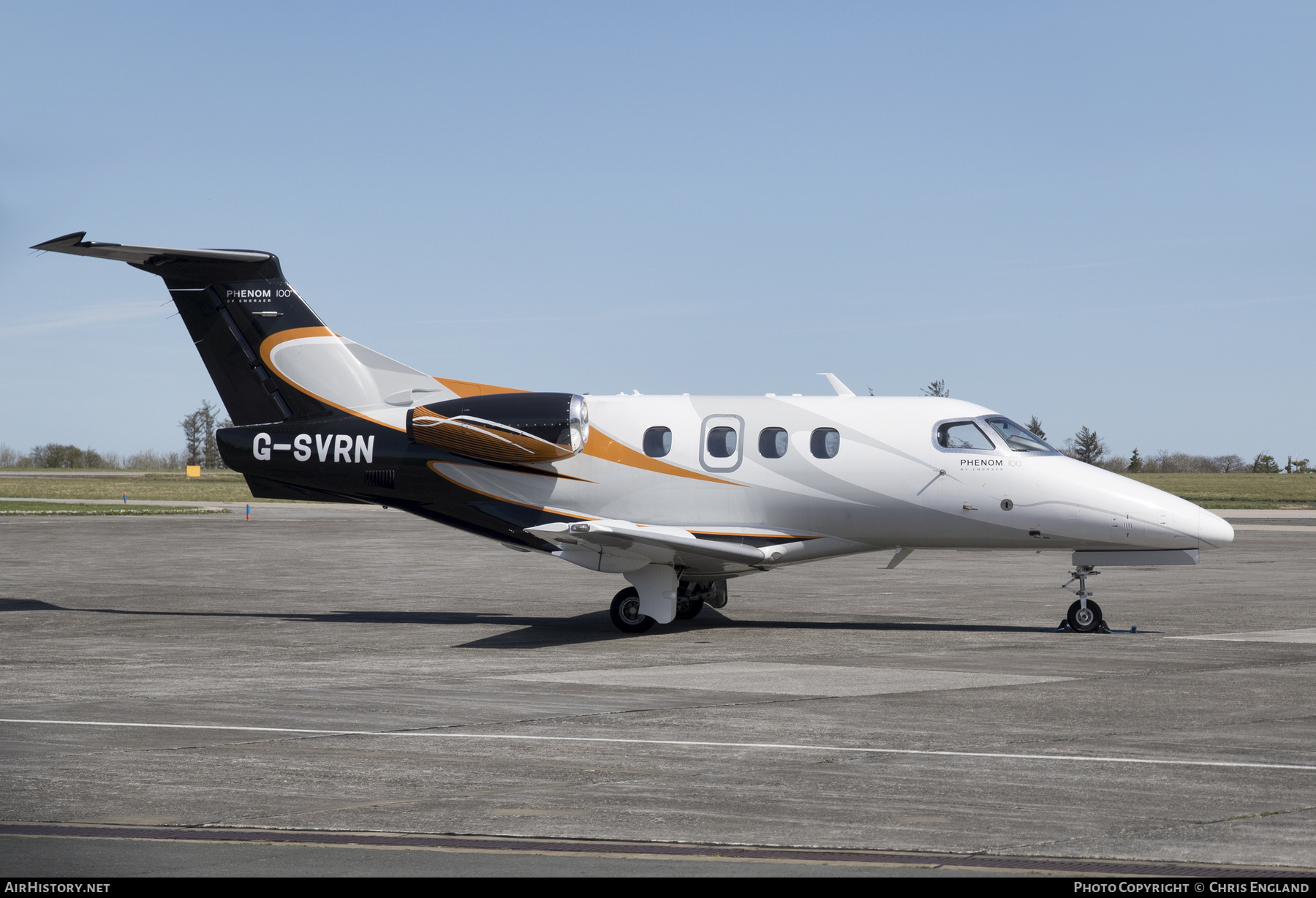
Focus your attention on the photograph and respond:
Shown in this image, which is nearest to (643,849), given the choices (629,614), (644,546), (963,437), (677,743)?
(677,743)

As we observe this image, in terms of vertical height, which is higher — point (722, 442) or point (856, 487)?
point (722, 442)

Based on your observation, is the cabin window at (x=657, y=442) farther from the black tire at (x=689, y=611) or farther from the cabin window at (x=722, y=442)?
the black tire at (x=689, y=611)

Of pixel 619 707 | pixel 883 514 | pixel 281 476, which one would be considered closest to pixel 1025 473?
pixel 883 514

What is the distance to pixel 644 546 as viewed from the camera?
58.5 feet

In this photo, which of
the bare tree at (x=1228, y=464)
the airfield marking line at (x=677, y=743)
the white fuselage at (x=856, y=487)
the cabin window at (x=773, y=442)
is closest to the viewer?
the airfield marking line at (x=677, y=743)

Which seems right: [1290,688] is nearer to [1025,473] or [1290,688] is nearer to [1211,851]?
[1025,473]

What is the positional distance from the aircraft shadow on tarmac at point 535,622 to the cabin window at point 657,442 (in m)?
2.66

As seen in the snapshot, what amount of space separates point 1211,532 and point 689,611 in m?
7.72

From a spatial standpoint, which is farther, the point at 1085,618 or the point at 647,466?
the point at 647,466

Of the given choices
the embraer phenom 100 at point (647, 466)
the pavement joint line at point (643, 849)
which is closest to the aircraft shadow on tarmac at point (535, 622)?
the embraer phenom 100 at point (647, 466)

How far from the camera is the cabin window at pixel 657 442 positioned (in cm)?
1931

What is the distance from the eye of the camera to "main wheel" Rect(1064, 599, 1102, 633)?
18344mm

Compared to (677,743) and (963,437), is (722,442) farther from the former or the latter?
(677,743)

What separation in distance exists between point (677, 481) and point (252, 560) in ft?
56.0
